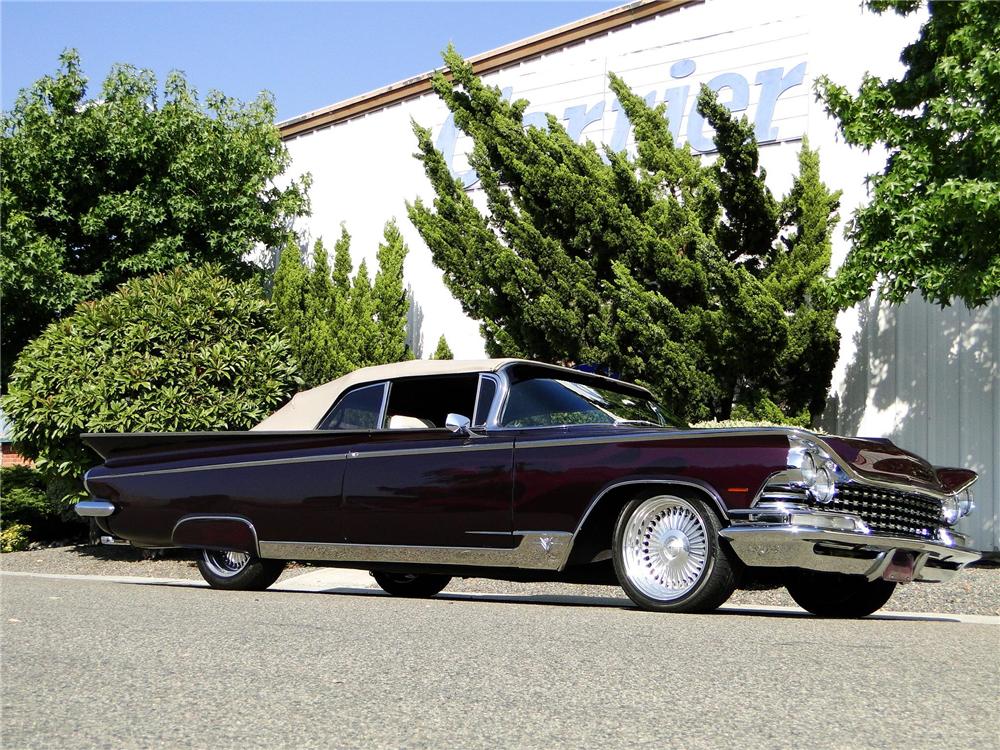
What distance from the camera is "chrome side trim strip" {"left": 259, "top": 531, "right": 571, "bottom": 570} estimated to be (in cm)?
638

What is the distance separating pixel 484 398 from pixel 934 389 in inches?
351

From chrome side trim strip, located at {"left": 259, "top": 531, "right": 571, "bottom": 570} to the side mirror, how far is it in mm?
728

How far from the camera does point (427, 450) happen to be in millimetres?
7004

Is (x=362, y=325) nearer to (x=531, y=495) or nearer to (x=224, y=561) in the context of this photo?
(x=224, y=561)

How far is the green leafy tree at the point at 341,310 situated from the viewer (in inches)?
674

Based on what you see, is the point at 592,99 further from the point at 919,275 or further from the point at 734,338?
the point at 919,275

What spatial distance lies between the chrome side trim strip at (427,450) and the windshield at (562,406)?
206mm

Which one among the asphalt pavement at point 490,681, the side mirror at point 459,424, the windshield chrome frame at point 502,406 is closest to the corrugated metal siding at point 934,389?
the windshield chrome frame at point 502,406

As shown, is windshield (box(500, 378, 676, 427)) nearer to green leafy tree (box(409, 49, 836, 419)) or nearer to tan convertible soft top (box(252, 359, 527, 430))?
tan convertible soft top (box(252, 359, 527, 430))

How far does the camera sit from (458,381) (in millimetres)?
7363

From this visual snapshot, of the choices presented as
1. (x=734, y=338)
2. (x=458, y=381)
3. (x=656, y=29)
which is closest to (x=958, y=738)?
(x=458, y=381)

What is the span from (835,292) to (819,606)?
4.76 meters

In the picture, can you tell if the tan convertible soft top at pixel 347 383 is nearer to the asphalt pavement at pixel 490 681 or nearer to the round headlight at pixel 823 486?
the asphalt pavement at pixel 490 681

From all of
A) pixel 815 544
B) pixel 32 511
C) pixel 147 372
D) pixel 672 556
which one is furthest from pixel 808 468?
pixel 32 511
